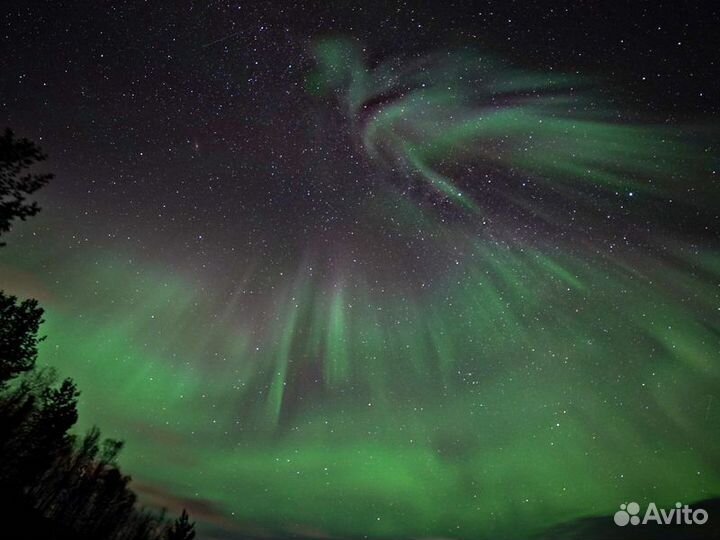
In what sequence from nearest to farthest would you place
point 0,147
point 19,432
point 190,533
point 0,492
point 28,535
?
point 0,147, point 28,535, point 190,533, point 0,492, point 19,432

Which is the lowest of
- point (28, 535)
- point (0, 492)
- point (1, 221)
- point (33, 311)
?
point (28, 535)

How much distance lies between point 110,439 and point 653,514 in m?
71.8

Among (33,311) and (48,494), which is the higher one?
(33,311)

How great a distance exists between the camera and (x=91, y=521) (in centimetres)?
6288

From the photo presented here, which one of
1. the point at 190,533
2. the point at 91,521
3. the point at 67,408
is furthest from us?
the point at 91,521

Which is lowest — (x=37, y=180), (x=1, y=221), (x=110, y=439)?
(x=1, y=221)

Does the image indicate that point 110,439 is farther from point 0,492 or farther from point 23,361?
point 23,361

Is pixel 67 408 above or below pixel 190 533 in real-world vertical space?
above

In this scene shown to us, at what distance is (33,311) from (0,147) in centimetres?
1905

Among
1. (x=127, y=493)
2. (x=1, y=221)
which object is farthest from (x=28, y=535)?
(x=127, y=493)

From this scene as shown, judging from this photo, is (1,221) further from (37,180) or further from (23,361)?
(23,361)

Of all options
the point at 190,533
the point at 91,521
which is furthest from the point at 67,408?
the point at 91,521

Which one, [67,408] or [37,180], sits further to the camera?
[67,408]

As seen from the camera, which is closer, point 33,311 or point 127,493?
point 33,311
